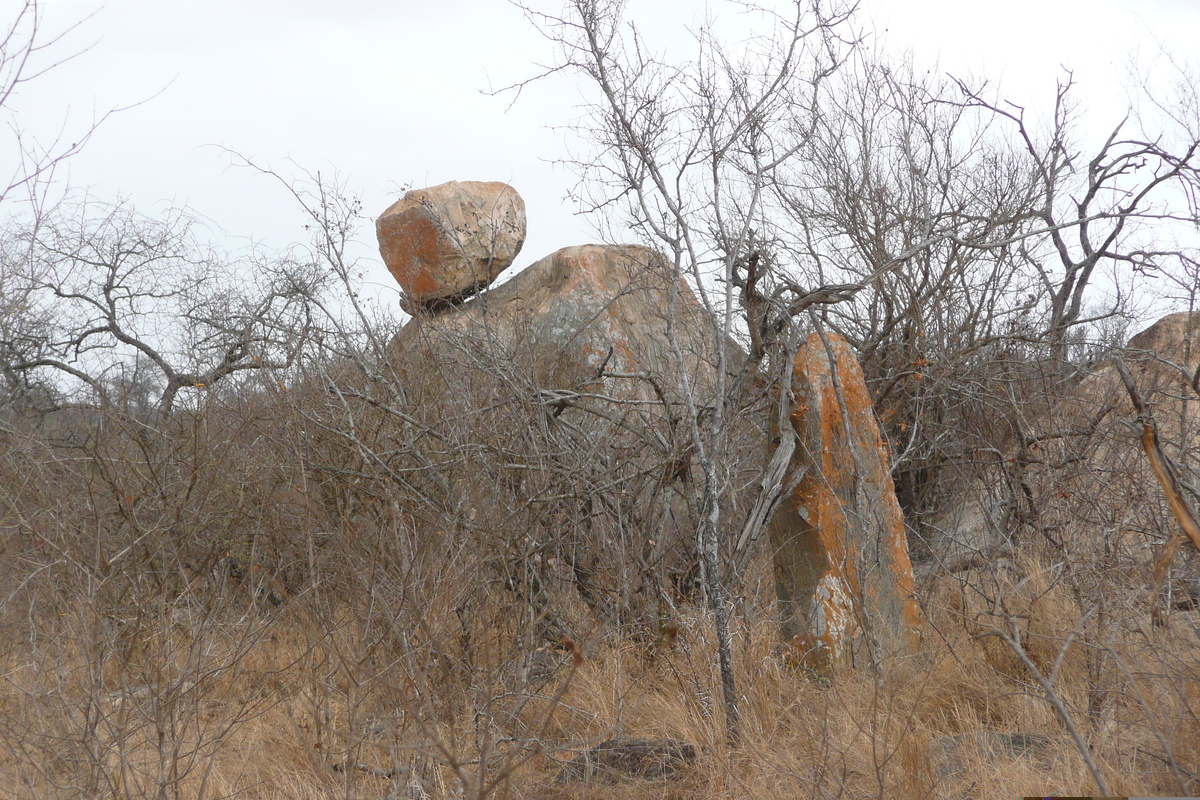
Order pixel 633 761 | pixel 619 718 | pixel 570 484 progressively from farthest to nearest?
pixel 570 484 → pixel 619 718 → pixel 633 761

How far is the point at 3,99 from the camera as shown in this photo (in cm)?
264

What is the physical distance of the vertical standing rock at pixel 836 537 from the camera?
390cm

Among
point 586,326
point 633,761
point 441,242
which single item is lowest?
point 633,761

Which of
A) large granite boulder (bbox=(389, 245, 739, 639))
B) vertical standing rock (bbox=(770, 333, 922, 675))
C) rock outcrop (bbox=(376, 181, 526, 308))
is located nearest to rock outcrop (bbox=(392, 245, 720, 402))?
large granite boulder (bbox=(389, 245, 739, 639))

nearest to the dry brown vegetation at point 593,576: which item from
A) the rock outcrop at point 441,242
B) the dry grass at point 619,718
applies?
the dry grass at point 619,718

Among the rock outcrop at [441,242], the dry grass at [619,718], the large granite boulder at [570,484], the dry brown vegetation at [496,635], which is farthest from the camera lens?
the rock outcrop at [441,242]

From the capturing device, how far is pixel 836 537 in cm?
399

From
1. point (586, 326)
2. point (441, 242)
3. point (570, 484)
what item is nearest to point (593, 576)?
point (570, 484)

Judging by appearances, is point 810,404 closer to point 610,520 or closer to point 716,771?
point 610,520

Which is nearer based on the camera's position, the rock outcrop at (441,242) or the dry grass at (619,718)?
the dry grass at (619,718)

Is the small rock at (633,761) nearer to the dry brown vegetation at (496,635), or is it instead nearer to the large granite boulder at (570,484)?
the dry brown vegetation at (496,635)

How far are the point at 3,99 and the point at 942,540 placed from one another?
17.1ft

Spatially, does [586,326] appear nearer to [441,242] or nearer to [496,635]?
[441,242]

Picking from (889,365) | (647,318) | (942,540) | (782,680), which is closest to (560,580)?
(782,680)
